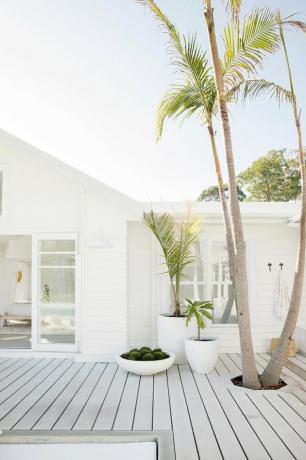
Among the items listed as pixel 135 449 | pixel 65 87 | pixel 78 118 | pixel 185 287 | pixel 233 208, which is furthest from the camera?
pixel 78 118

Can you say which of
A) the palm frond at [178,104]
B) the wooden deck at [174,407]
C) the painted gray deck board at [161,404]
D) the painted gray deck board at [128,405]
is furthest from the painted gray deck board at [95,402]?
the palm frond at [178,104]

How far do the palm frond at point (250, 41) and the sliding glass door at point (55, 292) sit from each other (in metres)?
3.48

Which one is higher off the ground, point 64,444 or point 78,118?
point 78,118

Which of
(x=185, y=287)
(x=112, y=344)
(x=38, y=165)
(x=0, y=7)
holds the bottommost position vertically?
(x=112, y=344)

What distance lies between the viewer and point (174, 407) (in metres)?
4.50

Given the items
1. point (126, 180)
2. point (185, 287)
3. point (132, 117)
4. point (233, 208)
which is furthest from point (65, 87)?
point (126, 180)

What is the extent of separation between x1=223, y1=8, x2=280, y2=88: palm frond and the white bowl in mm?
3872

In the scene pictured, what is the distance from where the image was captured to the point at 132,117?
17594 millimetres

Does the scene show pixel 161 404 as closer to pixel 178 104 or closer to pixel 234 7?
pixel 178 104

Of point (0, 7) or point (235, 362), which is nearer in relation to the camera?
point (235, 362)

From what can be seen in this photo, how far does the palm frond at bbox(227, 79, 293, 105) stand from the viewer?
17.7ft

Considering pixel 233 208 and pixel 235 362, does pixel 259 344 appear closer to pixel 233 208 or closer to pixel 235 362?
pixel 235 362

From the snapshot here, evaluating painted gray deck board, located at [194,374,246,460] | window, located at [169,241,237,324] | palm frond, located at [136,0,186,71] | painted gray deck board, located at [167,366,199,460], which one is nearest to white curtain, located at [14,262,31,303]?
window, located at [169,241,237,324]

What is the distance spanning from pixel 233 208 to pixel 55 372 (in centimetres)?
326
